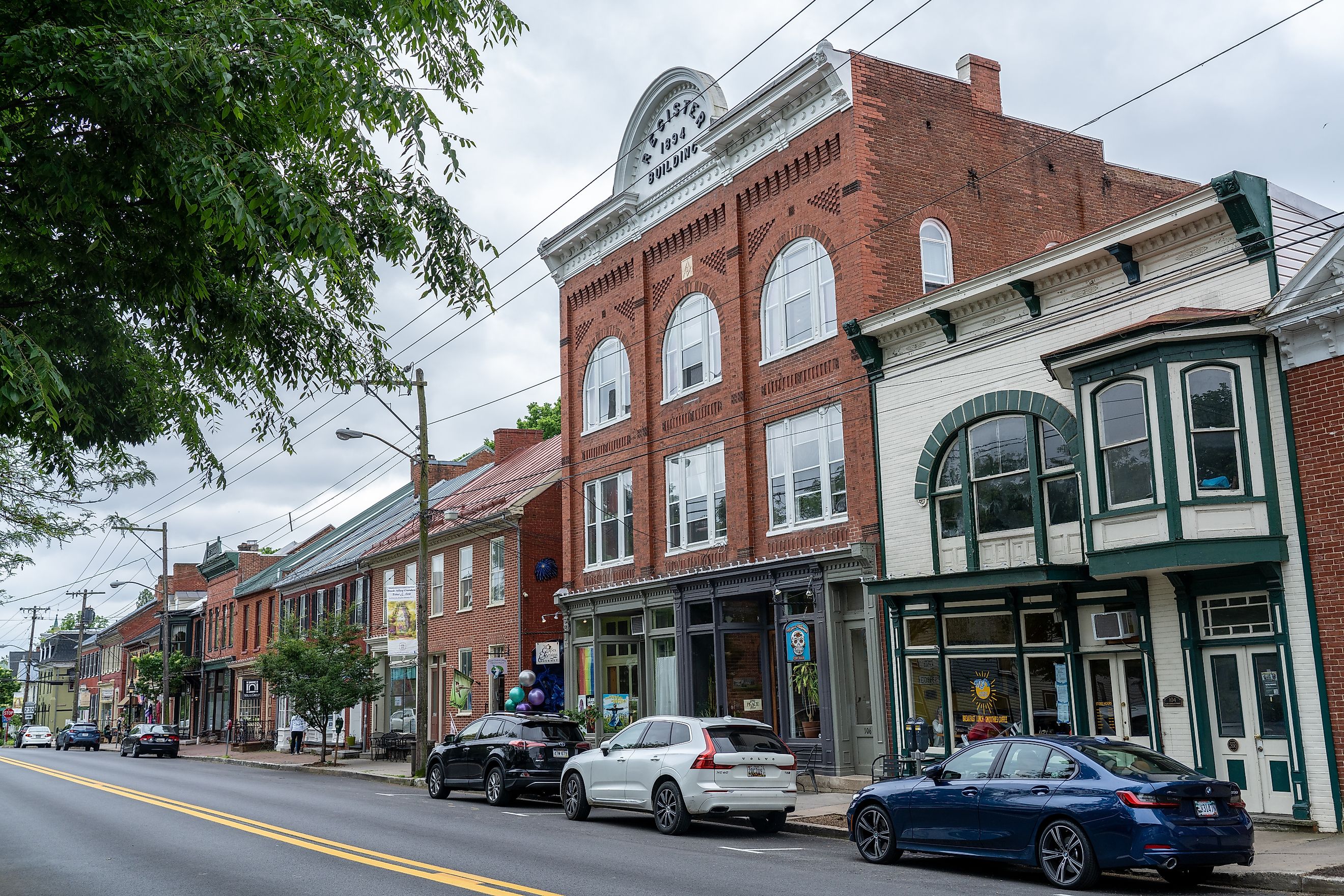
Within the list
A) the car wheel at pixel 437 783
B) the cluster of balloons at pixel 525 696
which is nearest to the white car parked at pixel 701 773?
the car wheel at pixel 437 783

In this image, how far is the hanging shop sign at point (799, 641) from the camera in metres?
22.8

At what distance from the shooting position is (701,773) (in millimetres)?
16281

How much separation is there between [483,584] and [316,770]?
7.56 meters

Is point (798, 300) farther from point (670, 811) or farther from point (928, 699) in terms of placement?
point (670, 811)

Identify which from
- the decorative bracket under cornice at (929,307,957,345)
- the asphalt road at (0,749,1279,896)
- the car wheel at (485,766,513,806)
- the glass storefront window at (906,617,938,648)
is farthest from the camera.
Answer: the car wheel at (485,766,513,806)

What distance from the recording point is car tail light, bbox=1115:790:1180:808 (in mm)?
10992

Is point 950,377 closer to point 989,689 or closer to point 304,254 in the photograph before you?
point 989,689

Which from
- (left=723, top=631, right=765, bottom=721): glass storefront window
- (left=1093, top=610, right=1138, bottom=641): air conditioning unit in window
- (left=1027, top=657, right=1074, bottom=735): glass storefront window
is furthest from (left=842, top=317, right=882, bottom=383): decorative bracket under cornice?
(left=1093, top=610, right=1138, bottom=641): air conditioning unit in window

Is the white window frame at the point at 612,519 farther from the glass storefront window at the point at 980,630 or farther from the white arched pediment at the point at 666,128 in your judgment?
the glass storefront window at the point at 980,630

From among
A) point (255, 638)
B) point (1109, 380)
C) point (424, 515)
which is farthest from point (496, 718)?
point (255, 638)

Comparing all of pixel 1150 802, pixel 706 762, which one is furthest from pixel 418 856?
pixel 1150 802

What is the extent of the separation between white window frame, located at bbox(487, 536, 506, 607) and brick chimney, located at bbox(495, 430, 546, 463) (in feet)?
29.2

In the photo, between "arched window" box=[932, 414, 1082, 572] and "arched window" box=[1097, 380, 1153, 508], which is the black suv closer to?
"arched window" box=[932, 414, 1082, 572]

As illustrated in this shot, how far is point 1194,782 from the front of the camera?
11.2 meters
